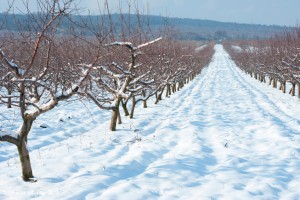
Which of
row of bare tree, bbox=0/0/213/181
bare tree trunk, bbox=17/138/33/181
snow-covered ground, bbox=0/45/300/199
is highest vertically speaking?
row of bare tree, bbox=0/0/213/181

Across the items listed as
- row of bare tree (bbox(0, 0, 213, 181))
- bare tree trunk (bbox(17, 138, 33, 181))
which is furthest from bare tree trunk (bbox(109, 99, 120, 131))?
bare tree trunk (bbox(17, 138, 33, 181))

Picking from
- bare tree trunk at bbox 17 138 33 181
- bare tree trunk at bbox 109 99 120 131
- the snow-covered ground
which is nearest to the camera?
the snow-covered ground

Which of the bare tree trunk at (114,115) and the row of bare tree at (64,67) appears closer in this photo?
the row of bare tree at (64,67)

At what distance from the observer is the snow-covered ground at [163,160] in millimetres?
6020

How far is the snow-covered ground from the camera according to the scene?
6020mm

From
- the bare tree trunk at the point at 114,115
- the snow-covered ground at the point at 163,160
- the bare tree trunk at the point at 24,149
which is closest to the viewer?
the snow-covered ground at the point at 163,160

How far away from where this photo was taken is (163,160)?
8.06 m

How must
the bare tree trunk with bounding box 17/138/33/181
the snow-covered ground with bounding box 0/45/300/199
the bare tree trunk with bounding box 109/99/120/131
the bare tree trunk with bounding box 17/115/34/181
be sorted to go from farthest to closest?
the bare tree trunk with bounding box 109/99/120/131
the bare tree trunk with bounding box 17/138/33/181
the bare tree trunk with bounding box 17/115/34/181
the snow-covered ground with bounding box 0/45/300/199

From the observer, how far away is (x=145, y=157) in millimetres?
8281

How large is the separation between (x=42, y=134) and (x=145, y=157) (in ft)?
17.3

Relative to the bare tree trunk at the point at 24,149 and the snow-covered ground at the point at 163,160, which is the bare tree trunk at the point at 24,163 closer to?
the bare tree trunk at the point at 24,149

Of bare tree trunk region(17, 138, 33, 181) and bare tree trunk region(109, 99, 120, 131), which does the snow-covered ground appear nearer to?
bare tree trunk region(17, 138, 33, 181)

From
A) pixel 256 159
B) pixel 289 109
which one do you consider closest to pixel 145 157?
pixel 256 159

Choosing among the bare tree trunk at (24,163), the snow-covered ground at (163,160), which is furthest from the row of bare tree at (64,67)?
the snow-covered ground at (163,160)
